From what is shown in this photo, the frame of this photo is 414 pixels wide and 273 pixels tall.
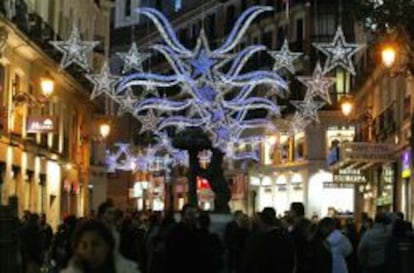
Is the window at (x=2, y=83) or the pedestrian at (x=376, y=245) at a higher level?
the window at (x=2, y=83)

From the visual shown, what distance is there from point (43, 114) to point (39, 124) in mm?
5596

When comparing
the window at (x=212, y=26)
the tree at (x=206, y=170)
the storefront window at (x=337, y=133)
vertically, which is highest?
the window at (x=212, y=26)

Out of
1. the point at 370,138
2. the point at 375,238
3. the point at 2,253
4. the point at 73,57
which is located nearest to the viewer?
the point at 2,253

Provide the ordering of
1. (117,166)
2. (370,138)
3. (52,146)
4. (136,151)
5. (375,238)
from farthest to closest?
(136,151)
(117,166)
(370,138)
(52,146)
(375,238)

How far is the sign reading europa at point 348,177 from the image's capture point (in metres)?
45.6

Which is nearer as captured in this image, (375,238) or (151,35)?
(375,238)

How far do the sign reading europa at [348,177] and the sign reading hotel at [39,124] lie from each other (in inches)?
586

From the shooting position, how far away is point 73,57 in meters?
33.8

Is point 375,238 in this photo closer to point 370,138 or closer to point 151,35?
point 370,138

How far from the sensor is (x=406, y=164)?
37.8m

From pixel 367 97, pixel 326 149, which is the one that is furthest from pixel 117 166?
pixel 367 97

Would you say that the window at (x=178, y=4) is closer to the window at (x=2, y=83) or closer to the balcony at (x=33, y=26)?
the balcony at (x=33, y=26)

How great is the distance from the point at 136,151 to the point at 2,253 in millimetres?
79495

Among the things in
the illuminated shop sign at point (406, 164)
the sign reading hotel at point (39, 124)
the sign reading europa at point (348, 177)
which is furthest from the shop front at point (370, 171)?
the sign reading hotel at point (39, 124)
